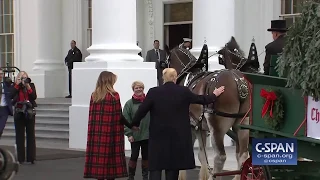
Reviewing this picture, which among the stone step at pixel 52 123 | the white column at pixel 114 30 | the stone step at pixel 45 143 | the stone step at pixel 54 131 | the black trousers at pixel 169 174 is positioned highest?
the white column at pixel 114 30

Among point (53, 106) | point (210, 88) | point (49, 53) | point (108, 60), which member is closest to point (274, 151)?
point (210, 88)

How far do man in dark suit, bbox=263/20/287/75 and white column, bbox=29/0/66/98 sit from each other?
1435 centimetres

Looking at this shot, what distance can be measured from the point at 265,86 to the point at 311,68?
104 cm

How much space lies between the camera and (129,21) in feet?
54.1

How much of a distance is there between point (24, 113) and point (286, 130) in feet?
24.0

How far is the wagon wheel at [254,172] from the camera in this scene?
314 inches

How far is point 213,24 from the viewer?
17.8 m

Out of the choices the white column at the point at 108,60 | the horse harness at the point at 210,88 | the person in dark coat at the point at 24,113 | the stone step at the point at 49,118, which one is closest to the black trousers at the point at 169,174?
the horse harness at the point at 210,88

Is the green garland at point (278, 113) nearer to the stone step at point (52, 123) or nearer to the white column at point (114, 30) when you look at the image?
the white column at point (114, 30)

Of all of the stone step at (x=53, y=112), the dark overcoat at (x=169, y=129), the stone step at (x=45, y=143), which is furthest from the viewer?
the stone step at (x=53, y=112)

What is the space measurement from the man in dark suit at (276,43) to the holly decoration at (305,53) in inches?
79.6

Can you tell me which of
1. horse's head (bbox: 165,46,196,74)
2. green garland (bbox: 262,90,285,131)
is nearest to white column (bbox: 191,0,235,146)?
horse's head (bbox: 165,46,196,74)

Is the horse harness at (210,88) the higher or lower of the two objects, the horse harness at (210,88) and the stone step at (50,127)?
the higher

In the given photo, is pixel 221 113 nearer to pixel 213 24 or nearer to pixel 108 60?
pixel 108 60
